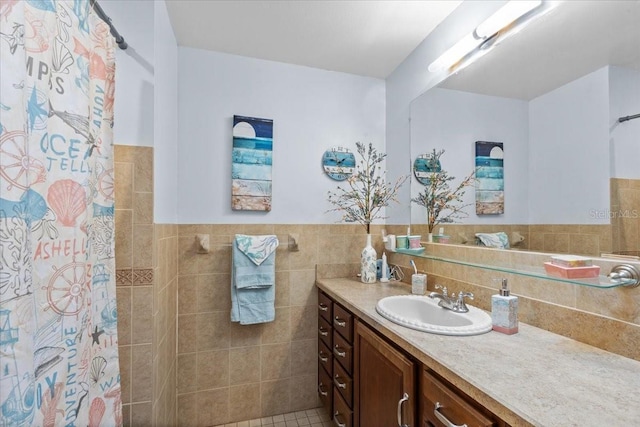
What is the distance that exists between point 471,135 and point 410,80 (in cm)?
71

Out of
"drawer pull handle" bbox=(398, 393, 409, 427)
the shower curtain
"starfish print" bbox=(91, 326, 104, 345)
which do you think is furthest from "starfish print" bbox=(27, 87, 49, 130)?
"drawer pull handle" bbox=(398, 393, 409, 427)

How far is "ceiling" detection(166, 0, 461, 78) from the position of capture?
1.55m

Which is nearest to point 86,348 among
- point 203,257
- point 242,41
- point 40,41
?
point 40,41

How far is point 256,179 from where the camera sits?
198 cm

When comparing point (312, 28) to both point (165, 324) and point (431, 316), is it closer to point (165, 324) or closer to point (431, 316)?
point (431, 316)

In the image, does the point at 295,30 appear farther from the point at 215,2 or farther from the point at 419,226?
the point at 419,226

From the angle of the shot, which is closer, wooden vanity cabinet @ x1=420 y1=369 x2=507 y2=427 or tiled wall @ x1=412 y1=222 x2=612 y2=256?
wooden vanity cabinet @ x1=420 y1=369 x2=507 y2=427

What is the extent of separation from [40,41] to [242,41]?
4.32 ft

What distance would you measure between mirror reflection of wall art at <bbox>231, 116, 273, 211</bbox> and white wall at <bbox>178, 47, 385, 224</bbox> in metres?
0.05

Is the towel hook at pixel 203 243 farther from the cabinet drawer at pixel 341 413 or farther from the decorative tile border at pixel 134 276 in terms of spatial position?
the cabinet drawer at pixel 341 413

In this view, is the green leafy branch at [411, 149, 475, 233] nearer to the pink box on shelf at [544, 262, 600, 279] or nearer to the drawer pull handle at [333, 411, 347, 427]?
the pink box on shelf at [544, 262, 600, 279]

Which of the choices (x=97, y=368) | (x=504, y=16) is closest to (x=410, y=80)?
(x=504, y=16)

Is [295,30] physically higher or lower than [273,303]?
higher

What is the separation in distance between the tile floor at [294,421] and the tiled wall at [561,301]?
1.27 metres
